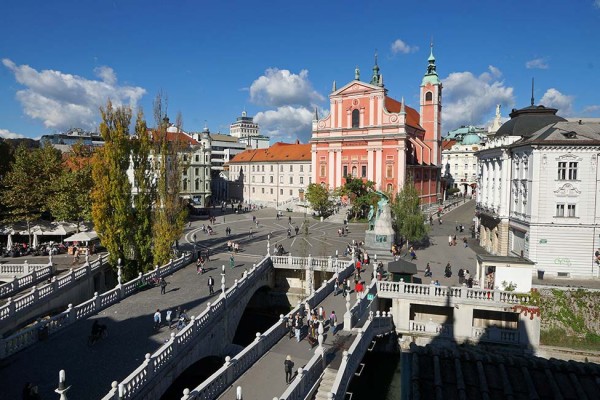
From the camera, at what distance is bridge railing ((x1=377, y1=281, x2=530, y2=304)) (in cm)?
2467

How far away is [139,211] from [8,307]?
35.2 feet

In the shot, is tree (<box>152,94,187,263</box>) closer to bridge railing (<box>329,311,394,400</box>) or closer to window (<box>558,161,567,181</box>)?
bridge railing (<box>329,311,394,400</box>)

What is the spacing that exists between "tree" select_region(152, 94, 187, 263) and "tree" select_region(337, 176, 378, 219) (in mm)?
29259

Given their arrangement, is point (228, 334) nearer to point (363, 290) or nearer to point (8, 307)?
point (363, 290)

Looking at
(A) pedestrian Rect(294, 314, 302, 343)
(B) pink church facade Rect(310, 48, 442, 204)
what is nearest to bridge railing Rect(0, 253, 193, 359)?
(A) pedestrian Rect(294, 314, 302, 343)

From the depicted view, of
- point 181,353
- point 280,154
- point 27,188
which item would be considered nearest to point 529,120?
point 181,353

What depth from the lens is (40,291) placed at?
72.9 ft

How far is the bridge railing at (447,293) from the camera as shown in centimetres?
2467

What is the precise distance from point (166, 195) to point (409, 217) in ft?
66.9

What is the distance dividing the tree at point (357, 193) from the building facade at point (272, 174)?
14.1 metres

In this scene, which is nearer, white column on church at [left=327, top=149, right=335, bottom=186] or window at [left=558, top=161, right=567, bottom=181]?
window at [left=558, top=161, right=567, bottom=181]

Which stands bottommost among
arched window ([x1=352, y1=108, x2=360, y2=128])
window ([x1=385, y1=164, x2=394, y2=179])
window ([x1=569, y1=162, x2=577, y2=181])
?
window ([x1=569, y1=162, x2=577, y2=181])

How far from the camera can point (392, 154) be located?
213 feet

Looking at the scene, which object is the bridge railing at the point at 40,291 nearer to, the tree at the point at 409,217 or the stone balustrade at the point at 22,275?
the stone balustrade at the point at 22,275
